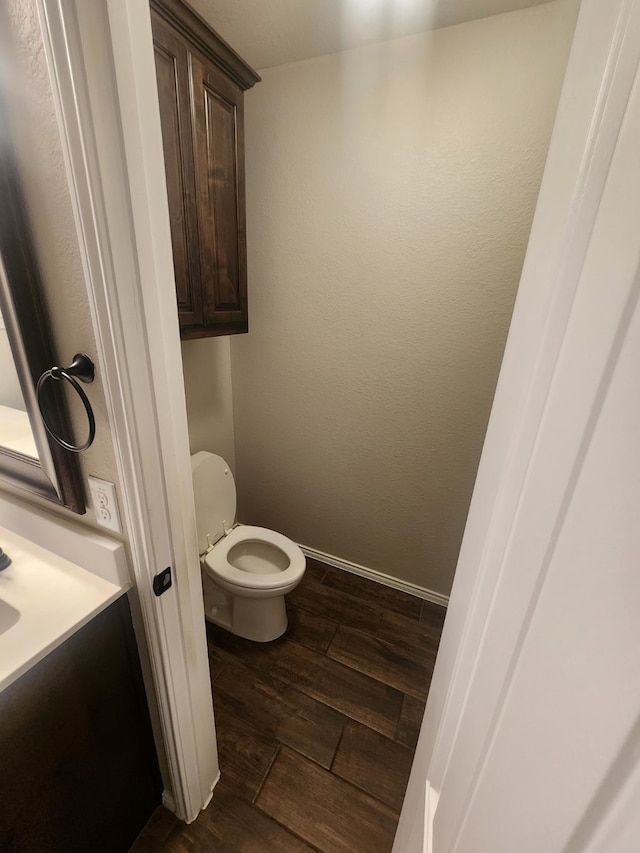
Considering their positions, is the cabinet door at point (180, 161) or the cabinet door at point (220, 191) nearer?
the cabinet door at point (180, 161)

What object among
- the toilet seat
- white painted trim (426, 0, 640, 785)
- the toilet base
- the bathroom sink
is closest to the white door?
white painted trim (426, 0, 640, 785)

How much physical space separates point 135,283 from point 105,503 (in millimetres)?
459

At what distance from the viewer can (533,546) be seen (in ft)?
1.15

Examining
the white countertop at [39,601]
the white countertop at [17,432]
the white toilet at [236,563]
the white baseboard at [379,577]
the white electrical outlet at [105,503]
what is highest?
the white countertop at [17,432]

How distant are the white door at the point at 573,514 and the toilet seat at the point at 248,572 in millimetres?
1076

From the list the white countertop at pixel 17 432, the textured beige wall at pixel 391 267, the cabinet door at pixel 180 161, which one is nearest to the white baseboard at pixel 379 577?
the textured beige wall at pixel 391 267

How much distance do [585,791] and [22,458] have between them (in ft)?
3.51

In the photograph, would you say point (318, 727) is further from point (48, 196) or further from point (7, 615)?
point (48, 196)

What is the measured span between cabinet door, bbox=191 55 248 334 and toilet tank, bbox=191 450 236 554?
59cm

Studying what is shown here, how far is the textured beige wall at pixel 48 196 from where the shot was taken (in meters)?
0.51

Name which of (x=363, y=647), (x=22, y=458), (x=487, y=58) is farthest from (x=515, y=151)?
(x=363, y=647)

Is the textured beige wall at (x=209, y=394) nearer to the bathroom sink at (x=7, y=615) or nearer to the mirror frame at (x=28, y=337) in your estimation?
the mirror frame at (x=28, y=337)

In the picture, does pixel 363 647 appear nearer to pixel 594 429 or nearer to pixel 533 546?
pixel 533 546

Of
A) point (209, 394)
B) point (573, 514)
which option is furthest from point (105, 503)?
point (209, 394)
